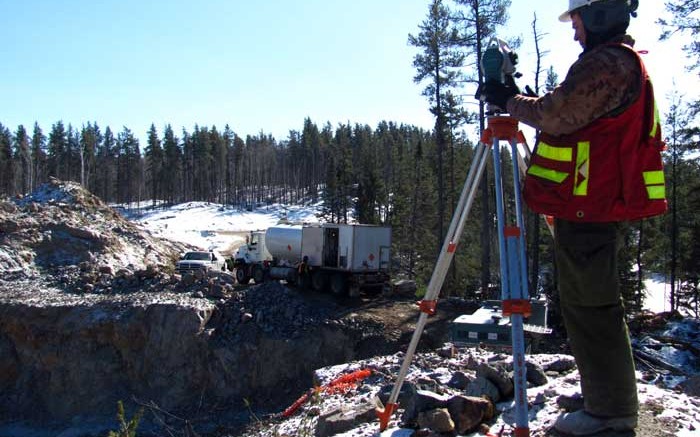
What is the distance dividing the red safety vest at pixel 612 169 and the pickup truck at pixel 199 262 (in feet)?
96.6

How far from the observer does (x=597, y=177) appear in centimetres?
297

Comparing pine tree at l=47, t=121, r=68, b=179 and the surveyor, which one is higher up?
pine tree at l=47, t=121, r=68, b=179

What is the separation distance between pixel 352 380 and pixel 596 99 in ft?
21.9

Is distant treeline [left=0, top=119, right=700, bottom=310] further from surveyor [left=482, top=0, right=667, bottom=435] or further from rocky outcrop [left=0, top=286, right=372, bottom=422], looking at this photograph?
surveyor [left=482, top=0, right=667, bottom=435]

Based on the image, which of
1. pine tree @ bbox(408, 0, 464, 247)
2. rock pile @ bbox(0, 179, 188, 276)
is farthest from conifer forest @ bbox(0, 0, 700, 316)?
rock pile @ bbox(0, 179, 188, 276)

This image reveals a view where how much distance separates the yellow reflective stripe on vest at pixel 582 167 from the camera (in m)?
2.98

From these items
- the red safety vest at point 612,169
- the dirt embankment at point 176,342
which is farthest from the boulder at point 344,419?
the dirt embankment at point 176,342

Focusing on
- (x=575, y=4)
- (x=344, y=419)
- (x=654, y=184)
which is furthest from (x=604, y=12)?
(x=344, y=419)

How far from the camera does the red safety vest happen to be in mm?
2961

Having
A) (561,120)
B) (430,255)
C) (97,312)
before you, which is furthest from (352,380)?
(430,255)

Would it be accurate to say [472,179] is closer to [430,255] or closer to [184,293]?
[184,293]

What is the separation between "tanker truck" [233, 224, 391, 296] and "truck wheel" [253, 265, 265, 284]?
3.72 feet

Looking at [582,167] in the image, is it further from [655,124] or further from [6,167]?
[6,167]

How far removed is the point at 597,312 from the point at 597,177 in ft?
2.57
